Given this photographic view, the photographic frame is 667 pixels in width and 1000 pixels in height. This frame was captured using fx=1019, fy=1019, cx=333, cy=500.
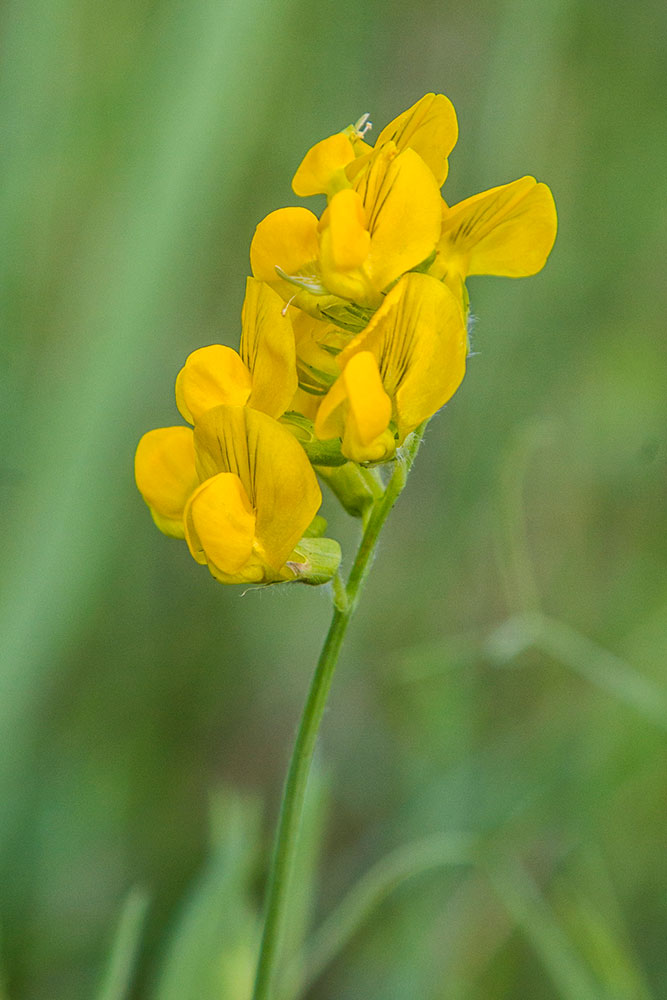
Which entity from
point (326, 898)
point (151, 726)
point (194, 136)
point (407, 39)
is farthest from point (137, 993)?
point (407, 39)

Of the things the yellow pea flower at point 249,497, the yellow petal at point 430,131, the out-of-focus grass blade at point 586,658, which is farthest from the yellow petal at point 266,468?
the out-of-focus grass blade at point 586,658

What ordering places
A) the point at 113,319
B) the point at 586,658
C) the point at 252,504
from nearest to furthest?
1. the point at 252,504
2. the point at 113,319
3. the point at 586,658

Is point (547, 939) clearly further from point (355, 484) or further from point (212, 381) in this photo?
point (212, 381)

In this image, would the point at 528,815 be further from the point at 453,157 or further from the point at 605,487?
the point at 453,157

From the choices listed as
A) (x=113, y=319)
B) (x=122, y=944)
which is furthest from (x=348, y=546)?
(x=122, y=944)

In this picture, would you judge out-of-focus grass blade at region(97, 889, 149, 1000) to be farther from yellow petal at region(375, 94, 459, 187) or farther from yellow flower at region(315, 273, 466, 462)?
yellow petal at region(375, 94, 459, 187)

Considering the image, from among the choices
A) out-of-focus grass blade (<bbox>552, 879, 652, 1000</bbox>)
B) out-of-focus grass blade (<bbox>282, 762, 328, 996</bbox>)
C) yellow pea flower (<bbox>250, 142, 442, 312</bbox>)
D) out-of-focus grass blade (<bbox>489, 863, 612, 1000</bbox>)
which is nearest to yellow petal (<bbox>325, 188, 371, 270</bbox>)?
yellow pea flower (<bbox>250, 142, 442, 312</bbox>)
